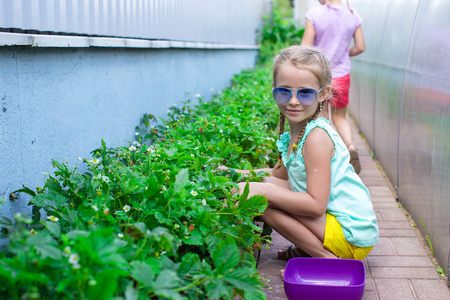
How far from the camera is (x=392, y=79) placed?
4.71m

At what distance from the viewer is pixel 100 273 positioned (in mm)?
1417

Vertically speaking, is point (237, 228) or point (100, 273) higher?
point (100, 273)

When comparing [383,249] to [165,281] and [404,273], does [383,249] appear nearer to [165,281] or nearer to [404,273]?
[404,273]

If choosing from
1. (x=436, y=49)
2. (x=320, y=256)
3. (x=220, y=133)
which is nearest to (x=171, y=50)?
(x=220, y=133)

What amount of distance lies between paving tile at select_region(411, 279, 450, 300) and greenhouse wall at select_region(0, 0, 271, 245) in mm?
1973

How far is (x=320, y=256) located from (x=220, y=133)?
1174mm

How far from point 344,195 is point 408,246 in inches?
33.6

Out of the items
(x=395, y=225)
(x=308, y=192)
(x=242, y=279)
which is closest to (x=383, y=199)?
(x=395, y=225)

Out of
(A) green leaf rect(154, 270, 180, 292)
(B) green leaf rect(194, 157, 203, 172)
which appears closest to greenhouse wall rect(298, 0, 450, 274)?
(B) green leaf rect(194, 157, 203, 172)

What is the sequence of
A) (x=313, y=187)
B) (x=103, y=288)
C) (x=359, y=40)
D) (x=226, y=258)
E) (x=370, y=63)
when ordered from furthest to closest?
(x=370, y=63) → (x=359, y=40) → (x=313, y=187) → (x=226, y=258) → (x=103, y=288)

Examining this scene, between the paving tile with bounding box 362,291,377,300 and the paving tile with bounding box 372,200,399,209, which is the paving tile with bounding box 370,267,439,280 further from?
the paving tile with bounding box 372,200,399,209

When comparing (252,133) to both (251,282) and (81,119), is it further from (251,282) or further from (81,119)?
(251,282)

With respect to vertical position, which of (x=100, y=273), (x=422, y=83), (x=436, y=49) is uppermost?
(x=436, y=49)

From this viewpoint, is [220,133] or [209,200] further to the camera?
[220,133]
